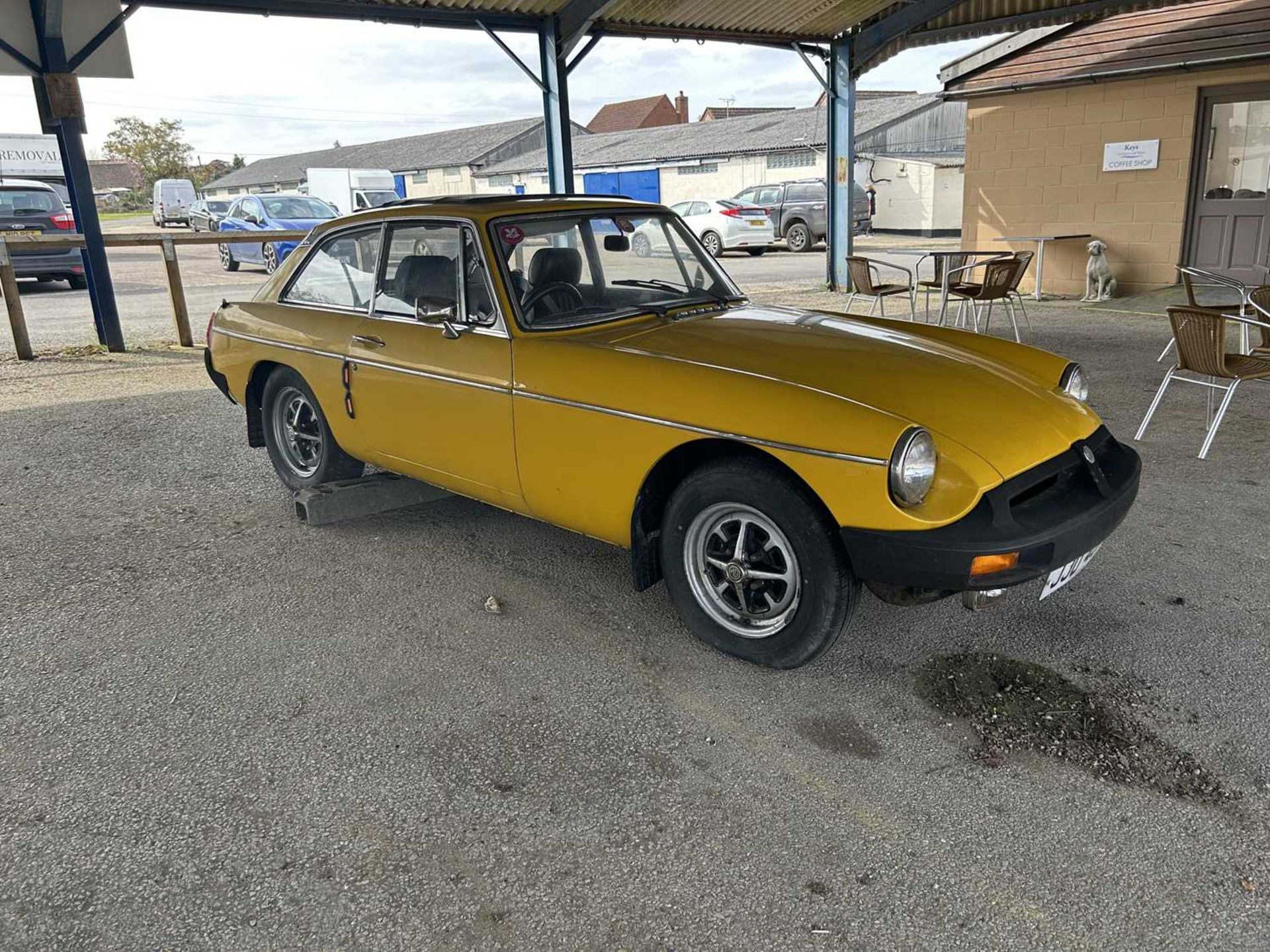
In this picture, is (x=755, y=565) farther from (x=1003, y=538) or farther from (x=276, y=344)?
(x=276, y=344)

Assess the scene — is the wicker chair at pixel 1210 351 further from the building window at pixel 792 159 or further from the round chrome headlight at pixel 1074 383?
the building window at pixel 792 159

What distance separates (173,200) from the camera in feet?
128

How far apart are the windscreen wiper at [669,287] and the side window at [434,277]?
653 millimetres

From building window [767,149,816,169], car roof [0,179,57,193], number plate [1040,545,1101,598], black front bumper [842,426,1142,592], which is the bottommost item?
number plate [1040,545,1101,598]

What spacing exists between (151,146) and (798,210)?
210ft

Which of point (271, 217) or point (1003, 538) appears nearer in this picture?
point (1003, 538)

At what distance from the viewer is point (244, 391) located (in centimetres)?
538

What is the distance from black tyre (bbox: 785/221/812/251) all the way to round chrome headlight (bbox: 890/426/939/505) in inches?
860

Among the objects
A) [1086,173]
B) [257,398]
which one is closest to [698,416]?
[257,398]

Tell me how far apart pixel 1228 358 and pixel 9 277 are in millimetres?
10677

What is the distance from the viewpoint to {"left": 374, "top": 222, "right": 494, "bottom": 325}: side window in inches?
154

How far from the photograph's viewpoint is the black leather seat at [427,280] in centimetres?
403

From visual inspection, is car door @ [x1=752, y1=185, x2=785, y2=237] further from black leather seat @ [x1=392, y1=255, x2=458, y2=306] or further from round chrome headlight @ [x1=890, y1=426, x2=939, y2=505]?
round chrome headlight @ [x1=890, y1=426, x2=939, y2=505]

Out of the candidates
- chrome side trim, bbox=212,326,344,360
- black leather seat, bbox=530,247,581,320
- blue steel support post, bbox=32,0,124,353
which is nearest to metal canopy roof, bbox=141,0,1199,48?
blue steel support post, bbox=32,0,124,353
